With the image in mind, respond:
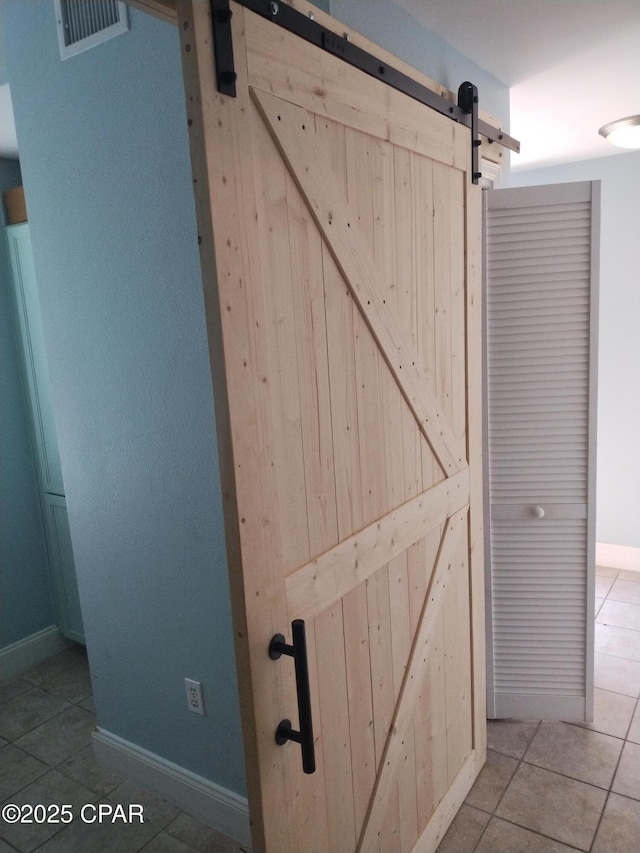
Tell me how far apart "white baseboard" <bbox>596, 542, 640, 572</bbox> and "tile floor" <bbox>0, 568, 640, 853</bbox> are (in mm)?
1137

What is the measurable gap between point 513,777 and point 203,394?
1741 millimetres

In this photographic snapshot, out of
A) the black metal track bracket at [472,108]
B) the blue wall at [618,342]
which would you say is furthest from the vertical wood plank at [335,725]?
the blue wall at [618,342]

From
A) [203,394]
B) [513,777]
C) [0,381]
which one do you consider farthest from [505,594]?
[0,381]

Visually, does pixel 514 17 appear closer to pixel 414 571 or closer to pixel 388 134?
pixel 388 134

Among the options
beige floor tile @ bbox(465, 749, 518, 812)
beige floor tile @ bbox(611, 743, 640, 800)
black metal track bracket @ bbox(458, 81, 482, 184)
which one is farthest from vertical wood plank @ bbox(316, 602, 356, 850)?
black metal track bracket @ bbox(458, 81, 482, 184)

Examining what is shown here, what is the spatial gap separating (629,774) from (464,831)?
668mm

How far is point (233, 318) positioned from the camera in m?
1.06

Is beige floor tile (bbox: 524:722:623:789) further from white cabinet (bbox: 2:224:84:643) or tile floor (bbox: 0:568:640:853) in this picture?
white cabinet (bbox: 2:224:84:643)

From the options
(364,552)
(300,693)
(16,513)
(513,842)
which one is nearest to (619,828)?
(513,842)

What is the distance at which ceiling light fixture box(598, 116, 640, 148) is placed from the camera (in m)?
2.50

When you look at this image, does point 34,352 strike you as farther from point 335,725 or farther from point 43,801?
point 335,725

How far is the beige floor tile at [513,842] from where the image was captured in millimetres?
1941

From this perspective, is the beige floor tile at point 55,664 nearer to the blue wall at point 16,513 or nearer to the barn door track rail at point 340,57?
the blue wall at point 16,513

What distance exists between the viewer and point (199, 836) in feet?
6.70
